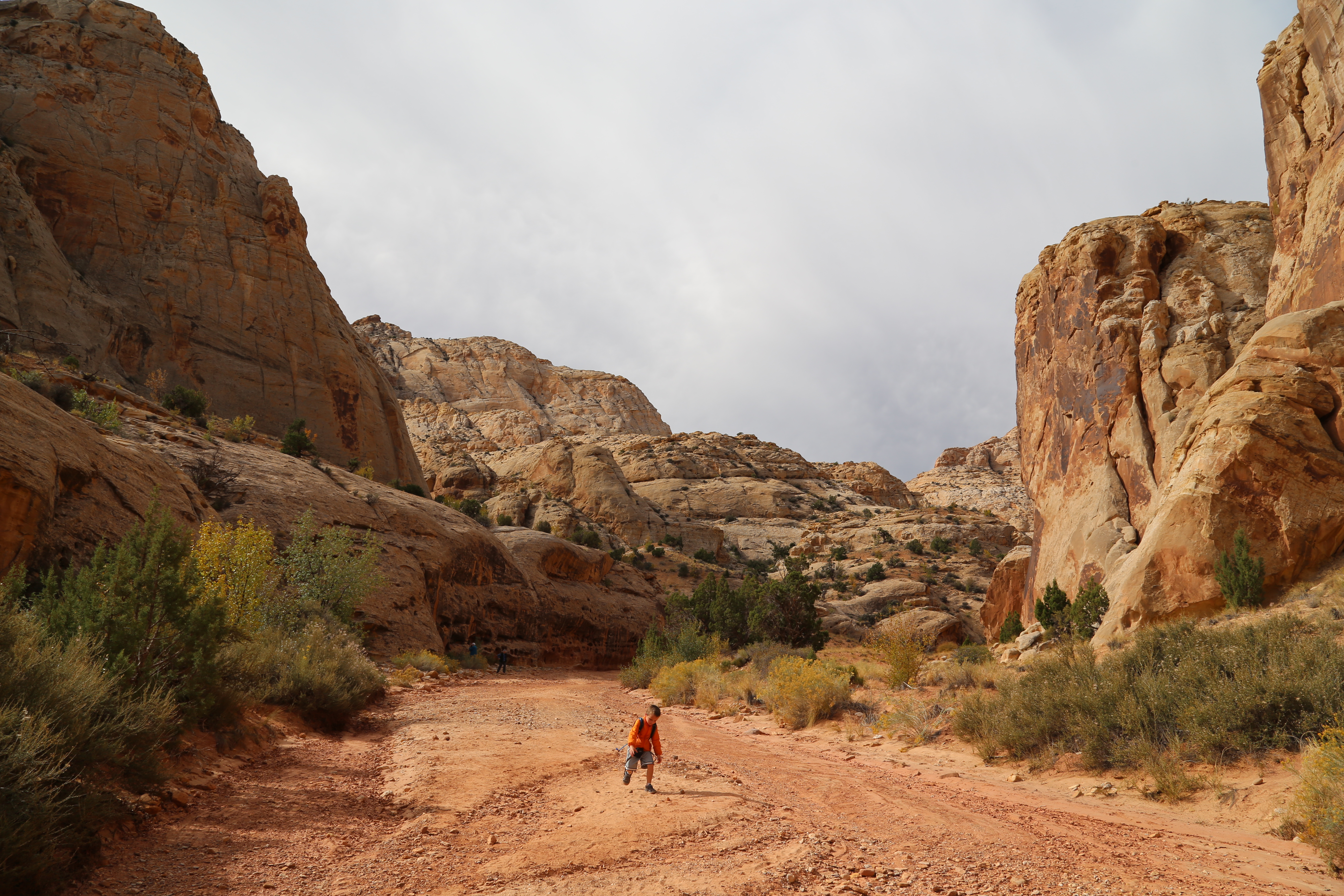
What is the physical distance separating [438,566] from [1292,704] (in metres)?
26.1

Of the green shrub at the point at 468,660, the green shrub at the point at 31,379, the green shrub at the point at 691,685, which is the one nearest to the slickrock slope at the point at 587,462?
the green shrub at the point at 468,660

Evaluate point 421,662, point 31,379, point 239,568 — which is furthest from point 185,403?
point 239,568

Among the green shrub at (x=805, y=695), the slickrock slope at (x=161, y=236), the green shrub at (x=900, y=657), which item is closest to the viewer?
the green shrub at (x=805, y=695)

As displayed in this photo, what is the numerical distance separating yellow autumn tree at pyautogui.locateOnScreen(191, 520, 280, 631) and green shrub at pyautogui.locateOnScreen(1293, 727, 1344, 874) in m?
13.7

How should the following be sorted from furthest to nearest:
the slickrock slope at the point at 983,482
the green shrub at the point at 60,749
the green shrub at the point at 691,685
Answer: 1. the slickrock slope at the point at 983,482
2. the green shrub at the point at 691,685
3. the green shrub at the point at 60,749

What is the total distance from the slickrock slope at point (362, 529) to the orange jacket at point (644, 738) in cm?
687

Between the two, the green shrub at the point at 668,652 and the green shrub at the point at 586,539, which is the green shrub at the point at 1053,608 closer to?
the green shrub at the point at 668,652

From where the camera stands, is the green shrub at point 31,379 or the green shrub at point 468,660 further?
the green shrub at point 468,660

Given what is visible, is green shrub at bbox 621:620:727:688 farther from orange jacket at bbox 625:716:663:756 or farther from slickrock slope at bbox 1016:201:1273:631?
orange jacket at bbox 625:716:663:756

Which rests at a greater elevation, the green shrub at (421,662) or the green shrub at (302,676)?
the green shrub at (302,676)

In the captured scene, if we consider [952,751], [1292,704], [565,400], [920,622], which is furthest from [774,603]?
[565,400]

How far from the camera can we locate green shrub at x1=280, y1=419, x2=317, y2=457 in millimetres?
31672

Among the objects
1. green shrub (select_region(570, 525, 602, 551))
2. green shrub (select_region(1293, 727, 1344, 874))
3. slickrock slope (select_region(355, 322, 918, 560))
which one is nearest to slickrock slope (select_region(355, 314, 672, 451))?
slickrock slope (select_region(355, 322, 918, 560))

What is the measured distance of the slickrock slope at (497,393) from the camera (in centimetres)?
9388
